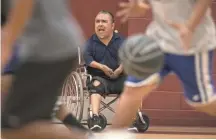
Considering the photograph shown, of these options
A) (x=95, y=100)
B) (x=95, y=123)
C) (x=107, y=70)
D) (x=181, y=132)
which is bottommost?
(x=181, y=132)

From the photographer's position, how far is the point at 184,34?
242 cm

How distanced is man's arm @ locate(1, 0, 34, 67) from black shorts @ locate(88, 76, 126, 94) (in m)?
3.52

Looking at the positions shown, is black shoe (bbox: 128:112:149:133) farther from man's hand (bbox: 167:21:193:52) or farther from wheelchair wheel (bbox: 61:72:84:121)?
man's hand (bbox: 167:21:193:52)

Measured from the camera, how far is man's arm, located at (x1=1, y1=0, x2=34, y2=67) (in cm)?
149

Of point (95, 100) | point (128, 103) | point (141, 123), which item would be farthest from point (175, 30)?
point (141, 123)

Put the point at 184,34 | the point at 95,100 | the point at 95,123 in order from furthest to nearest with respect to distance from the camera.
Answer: the point at 95,100
the point at 95,123
the point at 184,34

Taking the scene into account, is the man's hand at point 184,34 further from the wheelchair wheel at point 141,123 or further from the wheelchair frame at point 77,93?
the wheelchair wheel at point 141,123

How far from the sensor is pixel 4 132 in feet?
5.26

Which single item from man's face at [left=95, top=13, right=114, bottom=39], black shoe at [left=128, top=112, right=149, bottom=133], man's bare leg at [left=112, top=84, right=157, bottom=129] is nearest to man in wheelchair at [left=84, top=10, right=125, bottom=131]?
man's face at [left=95, top=13, right=114, bottom=39]

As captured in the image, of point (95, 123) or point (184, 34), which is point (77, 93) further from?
point (184, 34)

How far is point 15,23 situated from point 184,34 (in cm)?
107

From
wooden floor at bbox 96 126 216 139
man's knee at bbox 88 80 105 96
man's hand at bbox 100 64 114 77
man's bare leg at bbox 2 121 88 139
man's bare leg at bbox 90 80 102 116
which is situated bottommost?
wooden floor at bbox 96 126 216 139

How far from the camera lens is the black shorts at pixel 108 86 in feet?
16.6

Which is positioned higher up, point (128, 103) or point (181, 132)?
point (128, 103)
